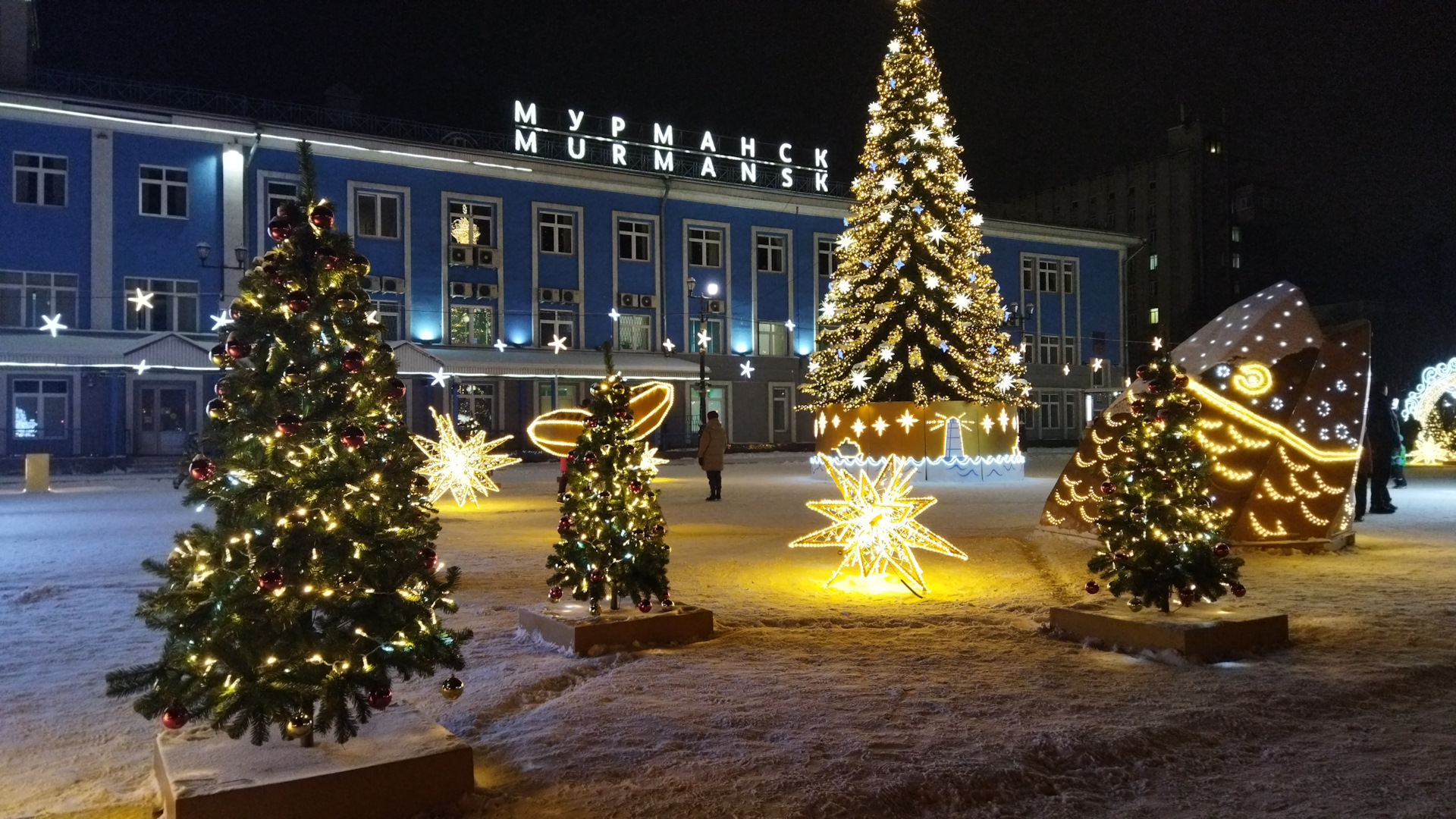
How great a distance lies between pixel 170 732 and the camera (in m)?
4.57

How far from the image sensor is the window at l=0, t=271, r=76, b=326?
1190 inches

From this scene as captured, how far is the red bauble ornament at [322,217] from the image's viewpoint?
15.4 ft

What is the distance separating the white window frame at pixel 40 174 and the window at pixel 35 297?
2165 millimetres

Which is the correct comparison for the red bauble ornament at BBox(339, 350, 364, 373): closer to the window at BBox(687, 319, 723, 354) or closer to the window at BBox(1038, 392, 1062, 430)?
the window at BBox(687, 319, 723, 354)

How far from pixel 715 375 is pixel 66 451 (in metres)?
22.2

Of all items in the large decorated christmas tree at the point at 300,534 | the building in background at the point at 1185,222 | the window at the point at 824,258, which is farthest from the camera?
the building in background at the point at 1185,222

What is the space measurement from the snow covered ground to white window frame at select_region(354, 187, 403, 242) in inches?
1040

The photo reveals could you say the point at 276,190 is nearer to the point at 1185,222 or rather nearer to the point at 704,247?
the point at 704,247

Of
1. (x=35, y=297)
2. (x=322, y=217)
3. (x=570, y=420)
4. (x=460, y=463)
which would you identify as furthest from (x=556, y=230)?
(x=322, y=217)

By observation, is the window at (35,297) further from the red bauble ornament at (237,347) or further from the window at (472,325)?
the red bauble ornament at (237,347)

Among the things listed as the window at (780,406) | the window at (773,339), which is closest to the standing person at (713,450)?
the window at (780,406)

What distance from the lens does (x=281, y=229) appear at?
454 cm

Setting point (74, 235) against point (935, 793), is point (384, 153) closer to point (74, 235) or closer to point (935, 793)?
point (74, 235)

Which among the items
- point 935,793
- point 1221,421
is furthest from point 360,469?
point 1221,421
